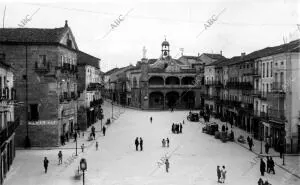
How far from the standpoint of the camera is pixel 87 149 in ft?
123

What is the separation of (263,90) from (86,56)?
32.7m

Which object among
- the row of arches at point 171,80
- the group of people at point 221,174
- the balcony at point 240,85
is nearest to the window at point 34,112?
the group of people at point 221,174

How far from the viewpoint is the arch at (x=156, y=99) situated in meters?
88.6

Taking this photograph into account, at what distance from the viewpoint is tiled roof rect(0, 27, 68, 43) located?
1507 inches

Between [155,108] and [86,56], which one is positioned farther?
[155,108]

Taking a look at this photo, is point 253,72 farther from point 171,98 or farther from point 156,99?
point 156,99

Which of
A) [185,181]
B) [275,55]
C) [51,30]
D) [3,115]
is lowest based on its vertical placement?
[185,181]

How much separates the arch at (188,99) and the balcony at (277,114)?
50.4 meters

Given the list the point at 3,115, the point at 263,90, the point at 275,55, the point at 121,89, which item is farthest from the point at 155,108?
the point at 3,115

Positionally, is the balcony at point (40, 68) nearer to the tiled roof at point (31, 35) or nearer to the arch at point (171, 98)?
Result: the tiled roof at point (31, 35)

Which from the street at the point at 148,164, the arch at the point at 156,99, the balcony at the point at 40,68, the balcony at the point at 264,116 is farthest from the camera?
the arch at the point at 156,99

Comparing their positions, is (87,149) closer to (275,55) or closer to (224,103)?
(275,55)

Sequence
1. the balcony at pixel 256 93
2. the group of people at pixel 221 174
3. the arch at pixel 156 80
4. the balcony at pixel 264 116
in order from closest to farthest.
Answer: the group of people at pixel 221 174, the balcony at pixel 264 116, the balcony at pixel 256 93, the arch at pixel 156 80

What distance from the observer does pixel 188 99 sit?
89.9m
